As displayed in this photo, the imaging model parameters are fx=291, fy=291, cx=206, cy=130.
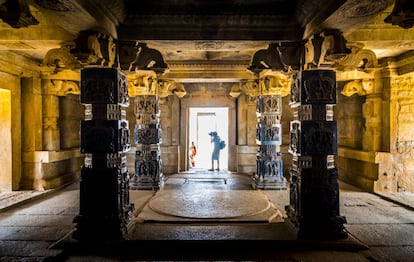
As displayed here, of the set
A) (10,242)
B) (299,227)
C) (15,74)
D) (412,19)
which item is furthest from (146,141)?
(412,19)

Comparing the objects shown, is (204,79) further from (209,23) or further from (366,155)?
(366,155)

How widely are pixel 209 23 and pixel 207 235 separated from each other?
282 centimetres

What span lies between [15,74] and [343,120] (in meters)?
8.58

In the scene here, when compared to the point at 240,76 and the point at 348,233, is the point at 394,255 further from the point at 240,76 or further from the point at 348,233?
the point at 240,76

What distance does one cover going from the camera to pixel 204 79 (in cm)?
727

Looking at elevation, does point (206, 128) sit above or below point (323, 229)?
above

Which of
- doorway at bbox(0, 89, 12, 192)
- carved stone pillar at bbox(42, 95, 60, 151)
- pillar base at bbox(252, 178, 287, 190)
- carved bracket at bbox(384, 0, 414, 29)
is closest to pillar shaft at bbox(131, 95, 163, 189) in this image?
carved stone pillar at bbox(42, 95, 60, 151)

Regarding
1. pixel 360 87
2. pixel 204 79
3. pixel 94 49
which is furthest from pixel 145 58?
pixel 360 87

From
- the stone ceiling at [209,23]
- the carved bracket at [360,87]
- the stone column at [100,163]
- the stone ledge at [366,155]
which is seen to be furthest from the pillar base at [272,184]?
the stone column at [100,163]

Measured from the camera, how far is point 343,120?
27.9 ft

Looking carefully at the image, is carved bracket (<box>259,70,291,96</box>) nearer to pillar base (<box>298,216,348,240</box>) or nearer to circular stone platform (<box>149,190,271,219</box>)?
circular stone platform (<box>149,190,271,219</box>)

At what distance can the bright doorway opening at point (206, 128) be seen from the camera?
1251 cm

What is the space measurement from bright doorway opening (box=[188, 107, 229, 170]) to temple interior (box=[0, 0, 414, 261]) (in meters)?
4.12

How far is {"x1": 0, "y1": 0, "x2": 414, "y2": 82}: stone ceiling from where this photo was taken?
3.05 metres
